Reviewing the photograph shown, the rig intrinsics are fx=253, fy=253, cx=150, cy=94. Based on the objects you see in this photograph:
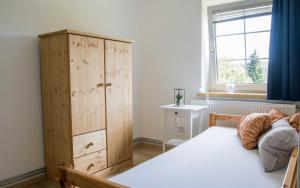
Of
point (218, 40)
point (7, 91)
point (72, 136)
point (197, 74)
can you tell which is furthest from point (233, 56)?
point (7, 91)

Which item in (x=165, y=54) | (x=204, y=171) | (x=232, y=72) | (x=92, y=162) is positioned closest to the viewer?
(x=204, y=171)

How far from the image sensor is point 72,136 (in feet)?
8.12

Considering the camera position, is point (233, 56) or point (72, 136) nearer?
point (72, 136)

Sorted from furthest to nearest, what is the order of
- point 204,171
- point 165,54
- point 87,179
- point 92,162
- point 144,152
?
1. point 165,54
2. point 144,152
3. point 92,162
4. point 204,171
5. point 87,179

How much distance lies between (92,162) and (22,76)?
3.77ft

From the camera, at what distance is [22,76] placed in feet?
8.53

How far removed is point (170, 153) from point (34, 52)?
5.88ft

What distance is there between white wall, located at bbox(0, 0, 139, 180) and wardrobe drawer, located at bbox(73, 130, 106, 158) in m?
0.55

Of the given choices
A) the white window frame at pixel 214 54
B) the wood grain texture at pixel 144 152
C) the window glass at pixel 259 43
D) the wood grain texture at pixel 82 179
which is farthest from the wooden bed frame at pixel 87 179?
the window glass at pixel 259 43

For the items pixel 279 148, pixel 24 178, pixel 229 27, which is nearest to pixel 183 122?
pixel 229 27

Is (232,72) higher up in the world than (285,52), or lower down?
lower down

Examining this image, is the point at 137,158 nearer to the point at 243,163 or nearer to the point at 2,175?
the point at 2,175

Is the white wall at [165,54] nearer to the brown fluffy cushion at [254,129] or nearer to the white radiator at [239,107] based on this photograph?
the white radiator at [239,107]

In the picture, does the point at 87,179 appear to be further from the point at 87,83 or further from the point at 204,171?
the point at 87,83
